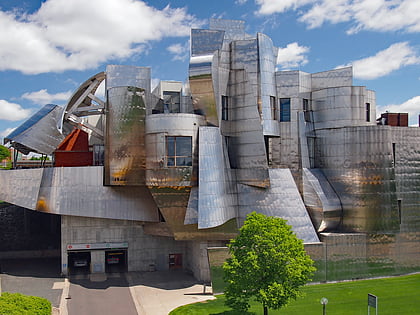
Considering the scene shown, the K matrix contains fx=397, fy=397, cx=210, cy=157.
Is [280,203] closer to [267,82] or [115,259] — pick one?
[267,82]

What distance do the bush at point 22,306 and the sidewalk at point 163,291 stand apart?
7598mm

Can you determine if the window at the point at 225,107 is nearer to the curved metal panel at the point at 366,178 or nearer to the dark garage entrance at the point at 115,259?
the curved metal panel at the point at 366,178

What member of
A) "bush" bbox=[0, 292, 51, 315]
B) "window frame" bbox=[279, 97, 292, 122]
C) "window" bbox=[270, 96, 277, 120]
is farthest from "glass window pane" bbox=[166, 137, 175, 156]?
"bush" bbox=[0, 292, 51, 315]

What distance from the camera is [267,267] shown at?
25.2 metres

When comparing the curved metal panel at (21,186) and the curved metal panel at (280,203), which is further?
the curved metal panel at (21,186)

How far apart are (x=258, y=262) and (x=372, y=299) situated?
689cm

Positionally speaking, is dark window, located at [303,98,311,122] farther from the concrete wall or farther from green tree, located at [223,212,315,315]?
the concrete wall

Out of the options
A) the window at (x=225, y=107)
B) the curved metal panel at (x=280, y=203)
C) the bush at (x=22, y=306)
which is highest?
the window at (x=225, y=107)

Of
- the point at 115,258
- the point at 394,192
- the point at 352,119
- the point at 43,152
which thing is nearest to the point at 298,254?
the point at 394,192

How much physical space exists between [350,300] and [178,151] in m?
19.0

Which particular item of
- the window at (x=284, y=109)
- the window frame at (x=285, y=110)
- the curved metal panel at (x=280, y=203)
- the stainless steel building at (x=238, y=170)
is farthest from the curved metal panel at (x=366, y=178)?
the window at (x=284, y=109)

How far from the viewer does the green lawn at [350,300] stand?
97.7ft

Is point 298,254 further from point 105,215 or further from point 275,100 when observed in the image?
point 105,215

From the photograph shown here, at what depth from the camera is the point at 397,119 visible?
1809 inches
